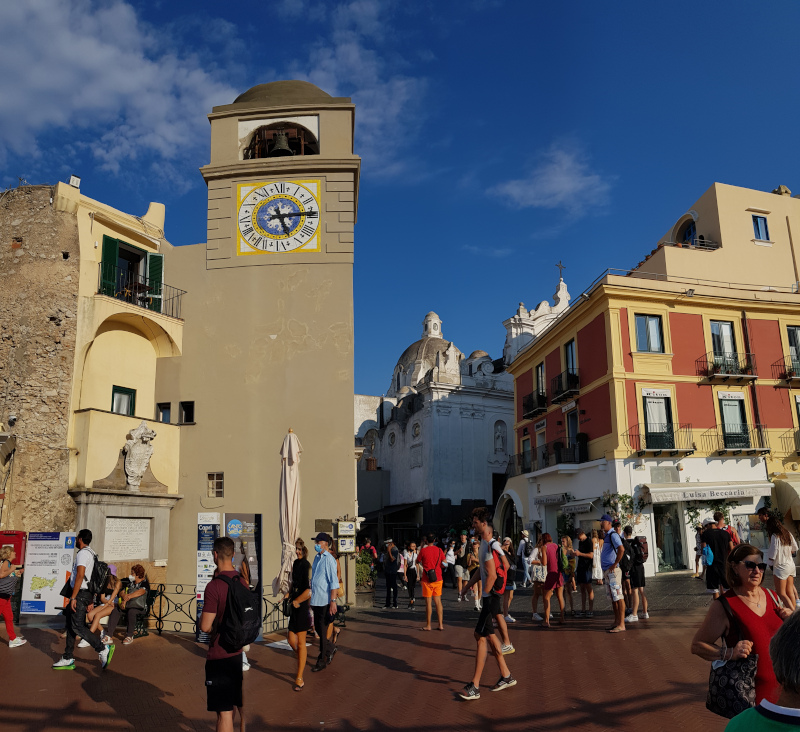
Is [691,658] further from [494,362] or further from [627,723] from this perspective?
[494,362]

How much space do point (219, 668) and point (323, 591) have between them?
3.58m

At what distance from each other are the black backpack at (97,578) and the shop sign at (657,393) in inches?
782

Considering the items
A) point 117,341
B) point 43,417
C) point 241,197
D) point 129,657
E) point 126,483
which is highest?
point 241,197

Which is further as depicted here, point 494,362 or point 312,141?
point 494,362

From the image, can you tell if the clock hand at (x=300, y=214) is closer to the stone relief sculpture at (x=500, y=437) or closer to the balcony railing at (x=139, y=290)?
the balcony railing at (x=139, y=290)

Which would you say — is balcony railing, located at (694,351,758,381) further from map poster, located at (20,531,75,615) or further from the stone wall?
map poster, located at (20,531,75,615)

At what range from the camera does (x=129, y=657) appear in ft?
34.2

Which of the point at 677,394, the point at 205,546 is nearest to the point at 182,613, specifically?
the point at 205,546

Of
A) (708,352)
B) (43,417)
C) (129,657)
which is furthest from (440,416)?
(129,657)

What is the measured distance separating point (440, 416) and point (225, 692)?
38431 millimetres

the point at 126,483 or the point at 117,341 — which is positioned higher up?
the point at 117,341

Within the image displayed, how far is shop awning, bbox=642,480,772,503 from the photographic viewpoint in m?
23.6

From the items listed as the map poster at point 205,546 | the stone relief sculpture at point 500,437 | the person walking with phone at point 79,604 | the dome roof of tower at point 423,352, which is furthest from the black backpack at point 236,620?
the dome roof of tower at point 423,352

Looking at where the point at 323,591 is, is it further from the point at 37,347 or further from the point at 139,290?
the point at 139,290
